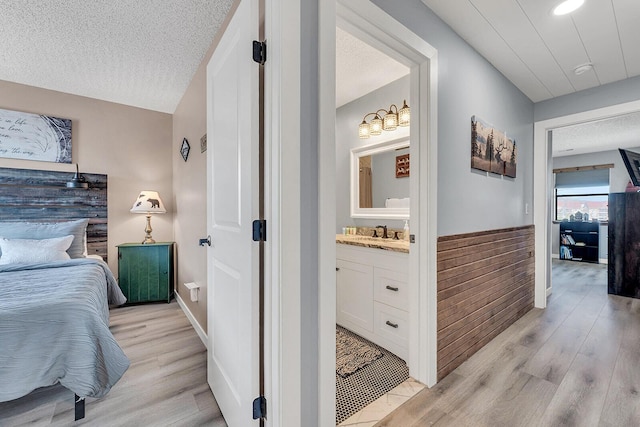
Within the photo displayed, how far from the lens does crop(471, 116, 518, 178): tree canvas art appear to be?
219 centimetres

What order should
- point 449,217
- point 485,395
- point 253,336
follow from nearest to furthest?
point 253,336 < point 485,395 < point 449,217

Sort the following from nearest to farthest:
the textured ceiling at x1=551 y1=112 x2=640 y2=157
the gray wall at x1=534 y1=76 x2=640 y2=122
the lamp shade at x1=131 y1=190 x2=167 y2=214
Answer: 1. the gray wall at x1=534 y1=76 x2=640 y2=122
2. the lamp shade at x1=131 y1=190 x2=167 y2=214
3. the textured ceiling at x1=551 y1=112 x2=640 y2=157

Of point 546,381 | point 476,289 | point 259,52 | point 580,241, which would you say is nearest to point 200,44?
point 259,52

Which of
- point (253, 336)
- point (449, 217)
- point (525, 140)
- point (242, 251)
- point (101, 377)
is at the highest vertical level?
point (525, 140)

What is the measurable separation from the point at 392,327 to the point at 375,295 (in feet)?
0.87

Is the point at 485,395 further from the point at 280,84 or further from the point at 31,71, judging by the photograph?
the point at 31,71

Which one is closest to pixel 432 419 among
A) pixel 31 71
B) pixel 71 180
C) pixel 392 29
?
pixel 392 29

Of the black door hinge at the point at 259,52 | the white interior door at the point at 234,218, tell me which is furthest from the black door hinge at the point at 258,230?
the black door hinge at the point at 259,52

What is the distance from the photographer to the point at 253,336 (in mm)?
1150

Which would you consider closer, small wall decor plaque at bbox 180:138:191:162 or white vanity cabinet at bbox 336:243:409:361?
white vanity cabinet at bbox 336:243:409:361

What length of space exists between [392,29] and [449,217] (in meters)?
1.20

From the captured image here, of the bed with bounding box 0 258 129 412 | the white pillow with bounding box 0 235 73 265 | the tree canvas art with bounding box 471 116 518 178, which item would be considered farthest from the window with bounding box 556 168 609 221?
the white pillow with bounding box 0 235 73 265

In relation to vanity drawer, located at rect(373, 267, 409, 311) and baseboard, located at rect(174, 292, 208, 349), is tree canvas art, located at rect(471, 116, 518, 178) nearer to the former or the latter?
vanity drawer, located at rect(373, 267, 409, 311)

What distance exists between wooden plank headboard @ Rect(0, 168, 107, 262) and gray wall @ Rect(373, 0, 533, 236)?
3.56 meters
